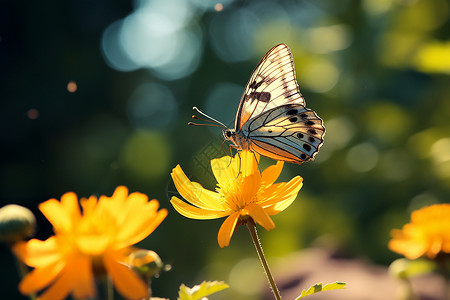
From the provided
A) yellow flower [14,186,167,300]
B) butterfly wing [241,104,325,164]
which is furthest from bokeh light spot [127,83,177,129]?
yellow flower [14,186,167,300]

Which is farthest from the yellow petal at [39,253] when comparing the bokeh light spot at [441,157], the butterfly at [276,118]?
the bokeh light spot at [441,157]

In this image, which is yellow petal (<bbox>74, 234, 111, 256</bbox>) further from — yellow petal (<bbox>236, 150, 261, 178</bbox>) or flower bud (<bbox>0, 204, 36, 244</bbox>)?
yellow petal (<bbox>236, 150, 261, 178</bbox>)

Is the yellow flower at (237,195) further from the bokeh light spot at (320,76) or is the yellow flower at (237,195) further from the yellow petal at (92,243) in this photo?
the bokeh light spot at (320,76)

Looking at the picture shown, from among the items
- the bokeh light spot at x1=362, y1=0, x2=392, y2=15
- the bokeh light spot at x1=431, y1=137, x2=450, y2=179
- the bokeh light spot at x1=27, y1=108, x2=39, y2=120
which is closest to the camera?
the bokeh light spot at x1=431, y1=137, x2=450, y2=179

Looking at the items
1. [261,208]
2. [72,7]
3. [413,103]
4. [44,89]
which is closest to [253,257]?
[413,103]

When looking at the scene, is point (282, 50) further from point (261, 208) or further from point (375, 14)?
point (375, 14)

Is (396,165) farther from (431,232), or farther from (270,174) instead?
(270,174)
